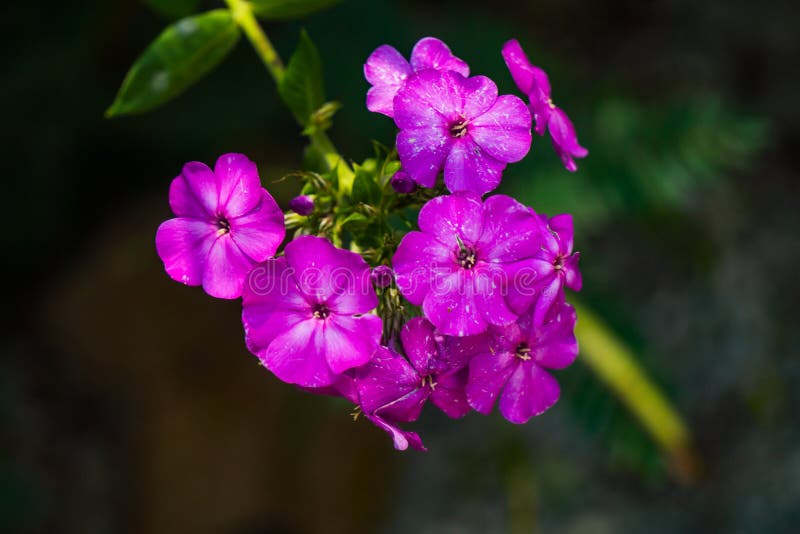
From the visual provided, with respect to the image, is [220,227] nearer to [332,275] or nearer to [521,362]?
[332,275]

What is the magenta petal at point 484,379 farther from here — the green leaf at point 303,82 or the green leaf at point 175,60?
the green leaf at point 175,60

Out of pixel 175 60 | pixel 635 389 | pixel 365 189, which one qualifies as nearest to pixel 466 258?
pixel 365 189

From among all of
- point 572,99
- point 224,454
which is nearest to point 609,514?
point 572,99

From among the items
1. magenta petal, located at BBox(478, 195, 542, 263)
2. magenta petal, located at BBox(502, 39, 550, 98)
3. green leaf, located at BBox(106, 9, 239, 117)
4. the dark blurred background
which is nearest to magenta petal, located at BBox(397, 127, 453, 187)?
magenta petal, located at BBox(478, 195, 542, 263)

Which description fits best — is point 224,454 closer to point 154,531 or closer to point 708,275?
point 154,531

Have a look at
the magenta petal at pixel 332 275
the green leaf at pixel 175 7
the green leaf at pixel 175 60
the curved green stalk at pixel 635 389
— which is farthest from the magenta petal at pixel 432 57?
the curved green stalk at pixel 635 389

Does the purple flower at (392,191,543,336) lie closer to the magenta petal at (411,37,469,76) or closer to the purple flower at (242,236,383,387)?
the purple flower at (242,236,383,387)
